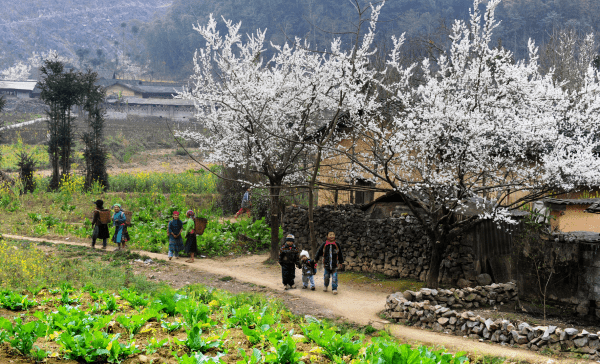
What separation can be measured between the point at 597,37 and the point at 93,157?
247 ft

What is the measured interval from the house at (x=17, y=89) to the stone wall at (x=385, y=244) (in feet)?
226

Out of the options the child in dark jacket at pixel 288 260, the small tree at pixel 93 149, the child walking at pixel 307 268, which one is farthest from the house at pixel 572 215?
the small tree at pixel 93 149

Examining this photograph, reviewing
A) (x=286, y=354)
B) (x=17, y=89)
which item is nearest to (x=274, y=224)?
(x=286, y=354)

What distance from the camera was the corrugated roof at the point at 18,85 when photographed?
2712 inches

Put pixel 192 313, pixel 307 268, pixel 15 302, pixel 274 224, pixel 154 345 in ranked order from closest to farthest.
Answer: pixel 154 345
pixel 192 313
pixel 15 302
pixel 307 268
pixel 274 224

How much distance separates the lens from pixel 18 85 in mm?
70375

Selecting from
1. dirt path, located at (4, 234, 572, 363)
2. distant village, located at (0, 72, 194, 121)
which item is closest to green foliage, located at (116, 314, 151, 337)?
dirt path, located at (4, 234, 572, 363)

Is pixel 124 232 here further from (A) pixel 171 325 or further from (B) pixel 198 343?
(B) pixel 198 343

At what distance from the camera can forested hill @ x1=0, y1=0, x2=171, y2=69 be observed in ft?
459

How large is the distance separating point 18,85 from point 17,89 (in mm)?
1986

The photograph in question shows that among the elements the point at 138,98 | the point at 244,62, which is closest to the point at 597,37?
the point at 138,98

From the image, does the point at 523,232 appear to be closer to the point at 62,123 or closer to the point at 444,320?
the point at 444,320

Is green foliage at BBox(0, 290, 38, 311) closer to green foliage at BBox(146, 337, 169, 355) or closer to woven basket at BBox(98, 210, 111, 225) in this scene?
green foliage at BBox(146, 337, 169, 355)

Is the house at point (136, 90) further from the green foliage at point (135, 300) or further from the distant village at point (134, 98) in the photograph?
the green foliage at point (135, 300)
